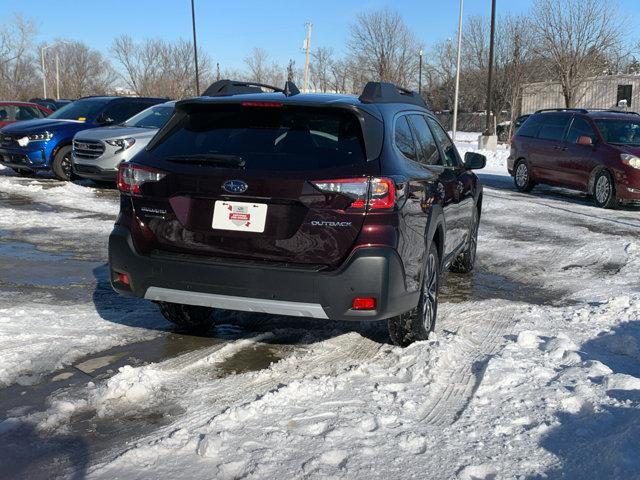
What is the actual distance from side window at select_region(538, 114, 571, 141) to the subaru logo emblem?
11.0m

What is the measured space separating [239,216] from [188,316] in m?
1.32

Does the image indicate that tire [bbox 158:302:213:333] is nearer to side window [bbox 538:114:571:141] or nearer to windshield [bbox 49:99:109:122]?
side window [bbox 538:114:571:141]

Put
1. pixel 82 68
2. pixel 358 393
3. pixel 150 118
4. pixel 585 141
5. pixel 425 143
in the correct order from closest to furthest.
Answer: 1. pixel 358 393
2. pixel 425 143
3. pixel 585 141
4. pixel 150 118
5. pixel 82 68

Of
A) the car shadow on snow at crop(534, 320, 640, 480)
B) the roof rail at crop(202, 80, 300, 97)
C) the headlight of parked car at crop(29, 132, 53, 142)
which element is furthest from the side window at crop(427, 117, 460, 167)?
the headlight of parked car at crop(29, 132, 53, 142)

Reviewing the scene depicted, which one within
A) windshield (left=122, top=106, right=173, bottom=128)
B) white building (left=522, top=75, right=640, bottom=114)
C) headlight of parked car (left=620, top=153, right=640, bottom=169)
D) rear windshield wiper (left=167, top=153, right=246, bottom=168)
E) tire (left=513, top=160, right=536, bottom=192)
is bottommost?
tire (left=513, top=160, right=536, bottom=192)

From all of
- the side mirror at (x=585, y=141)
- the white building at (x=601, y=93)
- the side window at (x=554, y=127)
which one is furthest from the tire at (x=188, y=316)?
the white building at (x=601, y=93)

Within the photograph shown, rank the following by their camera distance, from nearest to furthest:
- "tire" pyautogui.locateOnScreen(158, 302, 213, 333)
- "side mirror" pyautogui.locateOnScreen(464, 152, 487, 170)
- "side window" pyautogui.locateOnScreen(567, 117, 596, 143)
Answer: "tire" pyautogui.locateOnScreen(158, 302, 213, 333), "side mirror" pyautogui.locateOnScreen(464, 152, 487, 170), "side window" pyautogui.locateOnScreen(567, 117, 596, 143)

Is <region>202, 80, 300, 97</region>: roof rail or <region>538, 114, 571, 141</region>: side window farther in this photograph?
<region>538, 114, 571, 141</region>: side window

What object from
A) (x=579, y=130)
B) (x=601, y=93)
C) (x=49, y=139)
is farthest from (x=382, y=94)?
(x=601, y=93)

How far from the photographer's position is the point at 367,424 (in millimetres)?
3496

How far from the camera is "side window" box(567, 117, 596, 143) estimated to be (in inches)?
514

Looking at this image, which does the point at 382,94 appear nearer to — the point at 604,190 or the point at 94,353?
the point at 94,353

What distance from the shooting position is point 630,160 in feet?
39.6

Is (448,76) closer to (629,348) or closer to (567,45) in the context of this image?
(567,45)
